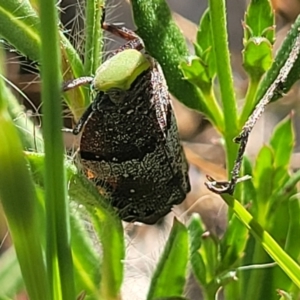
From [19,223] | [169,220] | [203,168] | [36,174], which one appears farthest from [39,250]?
[203,168]

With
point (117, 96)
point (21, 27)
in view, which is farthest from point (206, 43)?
point (21, 27)

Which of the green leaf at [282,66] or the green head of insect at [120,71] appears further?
the green leaf at [282,66]

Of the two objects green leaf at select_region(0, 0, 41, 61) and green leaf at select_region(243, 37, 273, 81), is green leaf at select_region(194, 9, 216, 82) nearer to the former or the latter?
green leaf at select_region(243, 37, 273, 81)

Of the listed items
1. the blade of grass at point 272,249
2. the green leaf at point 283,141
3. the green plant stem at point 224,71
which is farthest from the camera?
the green leaf at point 283,141

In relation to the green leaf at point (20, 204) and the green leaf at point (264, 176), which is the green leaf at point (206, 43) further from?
the green leaf at point (20, 204)

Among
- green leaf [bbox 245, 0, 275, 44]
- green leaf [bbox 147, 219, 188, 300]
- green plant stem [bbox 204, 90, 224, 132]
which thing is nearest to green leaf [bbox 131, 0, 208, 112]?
green plant stem [bbox 204, 90, 224, 132]

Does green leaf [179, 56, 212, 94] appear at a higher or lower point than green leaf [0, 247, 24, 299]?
higher

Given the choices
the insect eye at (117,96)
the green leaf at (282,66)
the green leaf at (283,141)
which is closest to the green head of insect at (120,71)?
the insect eye at (117,96)
